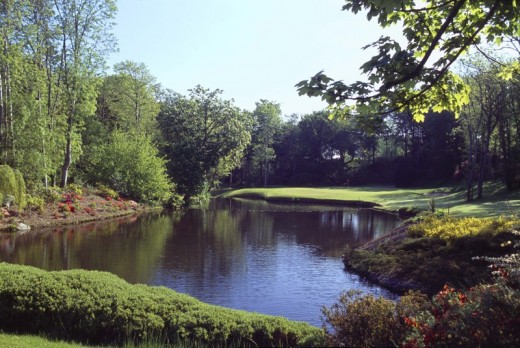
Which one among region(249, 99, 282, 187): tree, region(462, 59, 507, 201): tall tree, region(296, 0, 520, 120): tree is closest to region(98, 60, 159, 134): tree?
region(249, 99, 282, 187): tree

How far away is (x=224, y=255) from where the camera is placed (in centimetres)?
2098

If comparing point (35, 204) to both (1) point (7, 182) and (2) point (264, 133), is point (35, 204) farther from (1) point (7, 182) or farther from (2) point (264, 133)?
A: (2) point (264, 133)

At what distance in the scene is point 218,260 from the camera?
1980 centimetres

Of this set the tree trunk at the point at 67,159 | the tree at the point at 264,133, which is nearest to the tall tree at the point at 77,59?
the tree trunk at the point at 67,159

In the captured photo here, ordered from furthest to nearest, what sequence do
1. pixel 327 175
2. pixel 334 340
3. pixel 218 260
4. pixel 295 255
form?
pixel 327 175 → pixel 295 255 → pixel 218 260 → pixel 334 340

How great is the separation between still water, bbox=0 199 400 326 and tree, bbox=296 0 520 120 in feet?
26.2

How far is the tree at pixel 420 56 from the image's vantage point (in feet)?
16.3

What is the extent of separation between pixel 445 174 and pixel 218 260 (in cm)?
5873

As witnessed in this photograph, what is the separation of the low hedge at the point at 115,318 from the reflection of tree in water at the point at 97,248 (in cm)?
743

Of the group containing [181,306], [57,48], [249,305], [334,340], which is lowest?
[249,305]

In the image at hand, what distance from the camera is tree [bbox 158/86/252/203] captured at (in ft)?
159

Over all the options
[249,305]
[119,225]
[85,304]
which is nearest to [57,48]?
[119,225]

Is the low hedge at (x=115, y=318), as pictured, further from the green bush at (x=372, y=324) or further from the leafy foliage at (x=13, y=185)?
the leafy foliage at (x=13, y=185)

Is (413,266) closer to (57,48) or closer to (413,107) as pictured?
(413,107)
